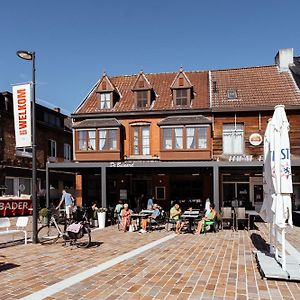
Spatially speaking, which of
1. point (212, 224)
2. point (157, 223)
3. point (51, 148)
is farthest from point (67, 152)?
point (212, 224)

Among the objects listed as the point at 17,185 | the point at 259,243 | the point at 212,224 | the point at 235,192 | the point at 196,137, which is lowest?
the point at 259,243

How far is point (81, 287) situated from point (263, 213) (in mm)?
4372

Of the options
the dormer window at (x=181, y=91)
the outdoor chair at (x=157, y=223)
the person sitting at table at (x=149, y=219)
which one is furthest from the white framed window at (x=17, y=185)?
the person sitting at table at (x=149, y=219)

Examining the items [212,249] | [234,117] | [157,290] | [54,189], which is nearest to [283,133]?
[157,290]

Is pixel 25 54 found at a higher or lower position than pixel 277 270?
higher

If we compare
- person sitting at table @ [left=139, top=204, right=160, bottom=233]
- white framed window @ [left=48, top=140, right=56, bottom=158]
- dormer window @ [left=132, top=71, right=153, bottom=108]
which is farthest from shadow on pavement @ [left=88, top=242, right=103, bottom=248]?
white framed window @ [left=48, top=140, right=56, bottom=158]

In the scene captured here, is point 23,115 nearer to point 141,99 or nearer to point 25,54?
point 25,54

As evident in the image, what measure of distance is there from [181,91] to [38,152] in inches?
603

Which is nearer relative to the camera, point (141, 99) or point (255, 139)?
point (255, 139)

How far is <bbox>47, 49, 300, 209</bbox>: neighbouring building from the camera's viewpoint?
Result: 781 inches

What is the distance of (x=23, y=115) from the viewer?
1113 cm

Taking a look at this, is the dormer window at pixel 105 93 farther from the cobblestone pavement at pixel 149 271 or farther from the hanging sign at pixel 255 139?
the cobblestone pavement at pixel 149 271

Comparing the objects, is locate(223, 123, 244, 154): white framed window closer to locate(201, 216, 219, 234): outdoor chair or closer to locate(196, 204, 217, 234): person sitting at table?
locate(201, 216, 219, 234): outdoor chair

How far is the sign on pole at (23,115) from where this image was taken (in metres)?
11.1
